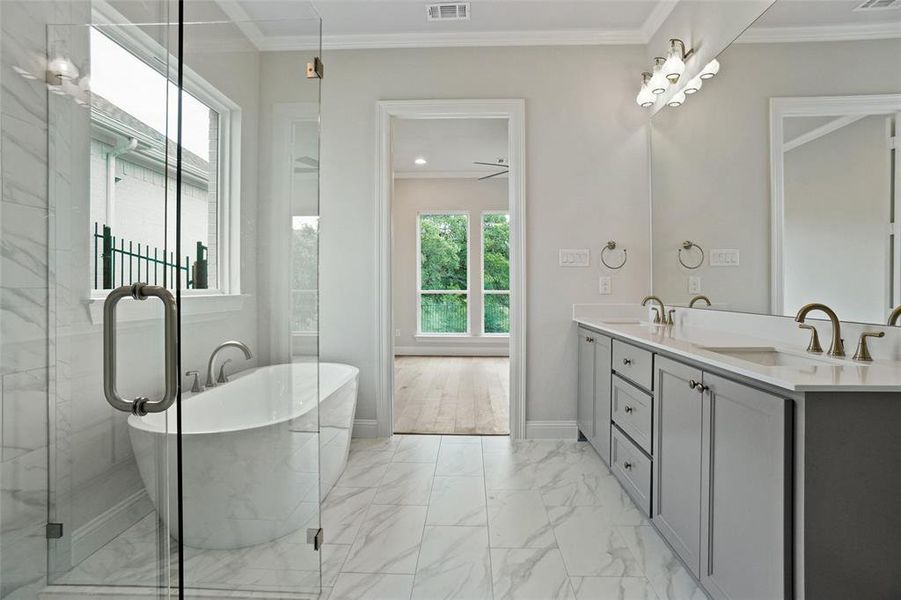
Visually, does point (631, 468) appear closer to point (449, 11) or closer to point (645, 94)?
point (645, 94)

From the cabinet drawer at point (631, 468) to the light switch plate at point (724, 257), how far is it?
3.32 ft

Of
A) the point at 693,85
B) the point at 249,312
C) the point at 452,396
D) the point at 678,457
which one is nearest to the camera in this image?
the point at 249,312

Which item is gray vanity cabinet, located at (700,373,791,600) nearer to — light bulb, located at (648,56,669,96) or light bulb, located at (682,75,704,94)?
light bulb, located at (682,75,704,94)

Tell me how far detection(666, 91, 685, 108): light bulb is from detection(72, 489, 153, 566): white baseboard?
124 inches

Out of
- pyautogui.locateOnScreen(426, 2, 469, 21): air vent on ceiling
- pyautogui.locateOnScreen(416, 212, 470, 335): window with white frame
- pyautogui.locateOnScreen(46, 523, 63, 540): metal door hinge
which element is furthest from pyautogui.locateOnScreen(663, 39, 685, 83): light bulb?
pyautogui.locateOnScreen(416, 212, 470, 335): window with white frame

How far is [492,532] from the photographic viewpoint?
192cm

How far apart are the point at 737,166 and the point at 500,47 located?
180 cm

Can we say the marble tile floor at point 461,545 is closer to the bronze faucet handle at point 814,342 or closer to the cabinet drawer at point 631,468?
the cabinet drawer at point 631,468

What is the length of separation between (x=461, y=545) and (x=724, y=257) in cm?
188

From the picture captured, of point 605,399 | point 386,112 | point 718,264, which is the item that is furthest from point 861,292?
point 386,112

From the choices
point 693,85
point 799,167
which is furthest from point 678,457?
point 693,85

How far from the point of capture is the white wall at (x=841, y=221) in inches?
56.1

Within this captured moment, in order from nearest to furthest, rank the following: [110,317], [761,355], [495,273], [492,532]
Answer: [110,317] < [761,355] < [492,532] < [495,273]

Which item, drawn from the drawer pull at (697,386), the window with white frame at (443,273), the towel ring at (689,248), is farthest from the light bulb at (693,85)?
the window with white frame at (443,273)
